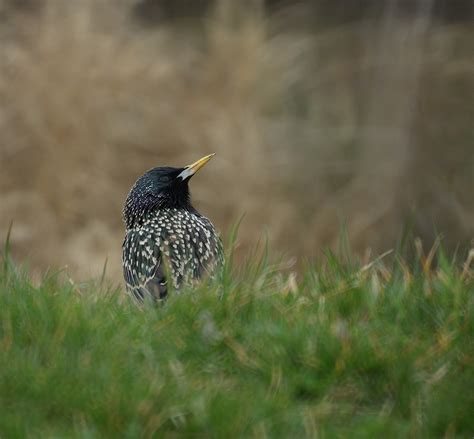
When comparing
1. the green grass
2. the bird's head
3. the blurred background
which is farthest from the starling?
the blurred background

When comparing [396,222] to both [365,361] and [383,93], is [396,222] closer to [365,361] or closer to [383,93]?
[383,93]

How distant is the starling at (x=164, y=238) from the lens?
498 centimetres

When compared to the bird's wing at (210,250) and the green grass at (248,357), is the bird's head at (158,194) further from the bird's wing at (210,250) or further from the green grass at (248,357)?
the green grass at (248,357)

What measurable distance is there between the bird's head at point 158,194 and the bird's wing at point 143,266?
276mm

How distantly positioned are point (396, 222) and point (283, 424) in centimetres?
598

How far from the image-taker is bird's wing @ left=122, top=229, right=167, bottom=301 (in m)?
4.93

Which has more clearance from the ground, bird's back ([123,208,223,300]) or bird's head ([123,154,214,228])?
bird's head ([123,154,214,228])

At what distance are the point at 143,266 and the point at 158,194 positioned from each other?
672 millimetres

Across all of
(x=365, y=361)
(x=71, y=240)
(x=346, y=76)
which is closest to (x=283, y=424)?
(x=365, y=361)

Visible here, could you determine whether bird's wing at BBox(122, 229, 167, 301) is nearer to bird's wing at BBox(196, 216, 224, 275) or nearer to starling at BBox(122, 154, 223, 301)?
starling at BBox(122, 154, 223, 301)

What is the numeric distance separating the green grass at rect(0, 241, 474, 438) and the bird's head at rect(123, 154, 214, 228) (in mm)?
1516

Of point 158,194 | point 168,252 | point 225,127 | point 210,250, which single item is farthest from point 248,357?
point 225,127

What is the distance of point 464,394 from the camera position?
336cm

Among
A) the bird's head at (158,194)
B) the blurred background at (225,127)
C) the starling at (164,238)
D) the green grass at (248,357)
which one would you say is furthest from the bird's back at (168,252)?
the blurred background at (225,127)
